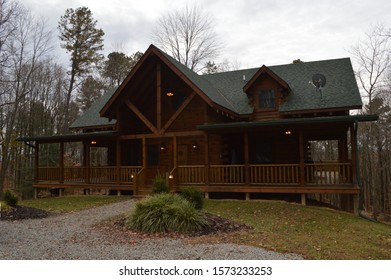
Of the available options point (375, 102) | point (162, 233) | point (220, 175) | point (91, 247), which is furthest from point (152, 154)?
point (375, 102)

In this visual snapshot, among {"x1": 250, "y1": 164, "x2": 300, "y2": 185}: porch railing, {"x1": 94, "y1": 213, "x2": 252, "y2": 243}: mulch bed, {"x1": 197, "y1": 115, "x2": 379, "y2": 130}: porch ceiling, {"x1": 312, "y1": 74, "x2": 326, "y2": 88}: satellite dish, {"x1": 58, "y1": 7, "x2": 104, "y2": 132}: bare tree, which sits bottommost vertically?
{"x1": 94, "y1": 213, "x2": 252, "y2": 243}: mulch bed

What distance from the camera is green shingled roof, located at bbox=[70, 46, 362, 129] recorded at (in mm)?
15277

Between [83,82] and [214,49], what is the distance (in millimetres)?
14839

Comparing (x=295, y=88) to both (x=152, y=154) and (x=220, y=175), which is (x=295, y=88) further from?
(x=152, y=154)

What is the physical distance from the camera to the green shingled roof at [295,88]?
15.3m

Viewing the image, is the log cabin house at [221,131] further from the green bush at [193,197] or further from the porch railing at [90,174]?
the green bush at [193,197]

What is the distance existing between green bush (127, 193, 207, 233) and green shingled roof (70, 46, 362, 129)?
6.42 meters

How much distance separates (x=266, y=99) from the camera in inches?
659

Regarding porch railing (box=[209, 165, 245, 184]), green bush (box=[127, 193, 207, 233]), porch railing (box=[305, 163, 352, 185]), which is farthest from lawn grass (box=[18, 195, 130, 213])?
porch railing (box=[305, 163, 352, 185])

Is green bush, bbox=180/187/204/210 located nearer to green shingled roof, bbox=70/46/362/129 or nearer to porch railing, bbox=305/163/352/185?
green shingled roof, bbox=70/46/362/129

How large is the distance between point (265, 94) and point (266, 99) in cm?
29

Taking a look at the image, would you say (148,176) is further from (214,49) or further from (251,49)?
(251,49)

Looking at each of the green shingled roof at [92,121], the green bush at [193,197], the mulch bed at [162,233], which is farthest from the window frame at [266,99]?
the green shingled roof at [92,121]

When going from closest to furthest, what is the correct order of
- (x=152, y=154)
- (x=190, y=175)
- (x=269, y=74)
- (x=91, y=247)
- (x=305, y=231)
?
1. (x=91, y=247)
2. (x=305, y=231)
3. (x=190, y=175)
4. (x=269, y=74)
5. (x=152, y=154)
